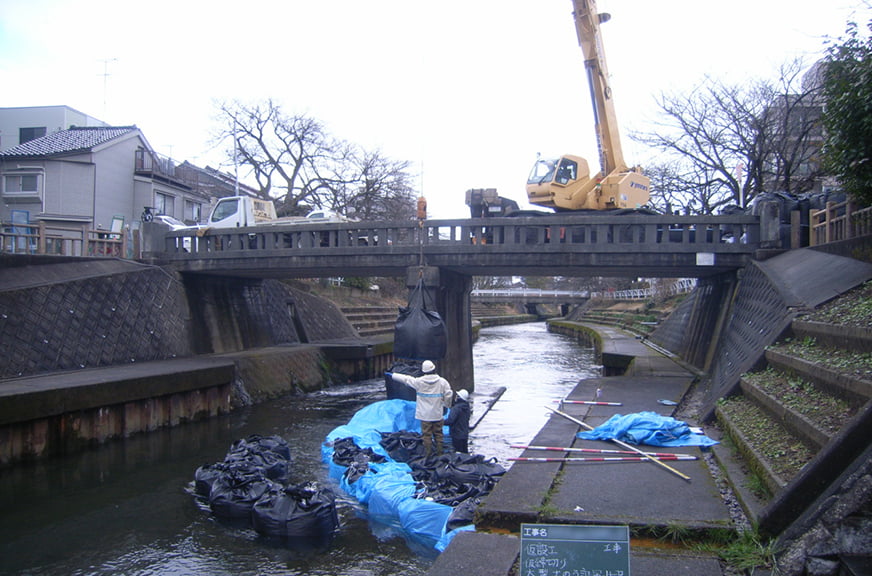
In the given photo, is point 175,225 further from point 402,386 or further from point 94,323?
point 402,386

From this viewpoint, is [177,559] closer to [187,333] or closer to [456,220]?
[456,220]

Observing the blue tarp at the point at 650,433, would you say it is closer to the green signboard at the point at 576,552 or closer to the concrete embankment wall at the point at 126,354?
the green signboard at the point at 576,552

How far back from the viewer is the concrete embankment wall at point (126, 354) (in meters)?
12.8

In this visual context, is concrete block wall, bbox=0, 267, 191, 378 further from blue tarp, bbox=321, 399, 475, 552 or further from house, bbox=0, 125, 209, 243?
house, bbox=0, 125, 209, 243

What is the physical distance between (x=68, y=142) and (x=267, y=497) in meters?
34.5

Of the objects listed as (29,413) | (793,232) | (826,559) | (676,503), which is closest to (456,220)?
(793,232)

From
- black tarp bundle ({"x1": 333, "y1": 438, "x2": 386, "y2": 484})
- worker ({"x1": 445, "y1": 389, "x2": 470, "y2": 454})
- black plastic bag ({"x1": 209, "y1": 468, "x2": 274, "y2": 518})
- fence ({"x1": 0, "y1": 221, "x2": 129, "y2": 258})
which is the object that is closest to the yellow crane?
worker ({"x1": 445, "y1": 389, "x2": 470, "y2": 454})

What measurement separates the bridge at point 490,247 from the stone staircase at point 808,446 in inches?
266

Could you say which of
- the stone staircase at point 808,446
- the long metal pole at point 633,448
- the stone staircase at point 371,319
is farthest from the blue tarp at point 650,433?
the stone staircase at point 371,319

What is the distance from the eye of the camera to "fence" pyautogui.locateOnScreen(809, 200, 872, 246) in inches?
462

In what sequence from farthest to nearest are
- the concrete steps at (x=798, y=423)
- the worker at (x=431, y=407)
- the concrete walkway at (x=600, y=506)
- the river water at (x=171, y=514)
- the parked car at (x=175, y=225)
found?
1. the parked car at (x=175, y=225)
2. the worker at (x=431, y=407)
3. the river water at (x=171, y=514)
4. the concrete walkway at (x=600, y=506)
5. the concrete steps at (x=798, y=423)

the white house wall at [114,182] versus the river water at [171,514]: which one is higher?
the white house wall at [114,182]

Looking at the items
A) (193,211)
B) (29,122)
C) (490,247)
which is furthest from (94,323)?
(29,122)

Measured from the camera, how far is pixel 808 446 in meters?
6.29
